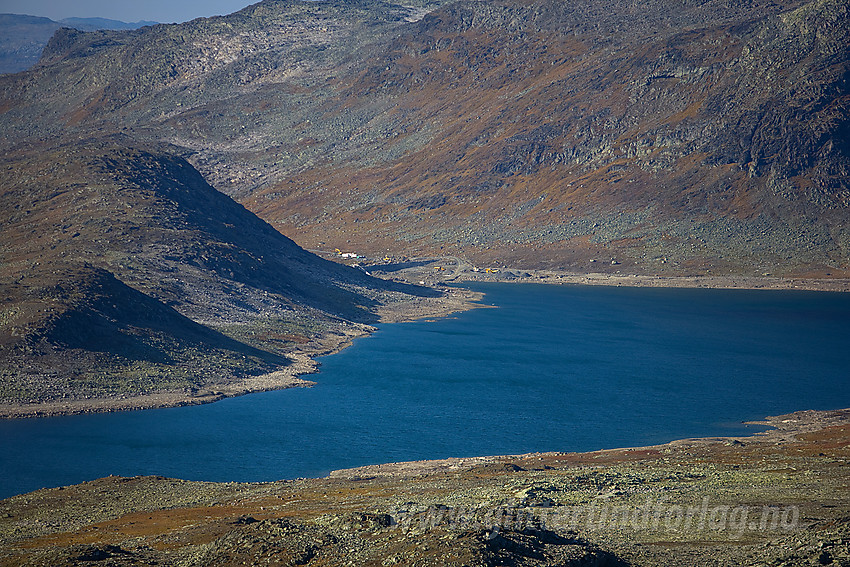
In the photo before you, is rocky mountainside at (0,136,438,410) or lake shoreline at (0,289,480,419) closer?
lake shoreline at (0,289,480,419)

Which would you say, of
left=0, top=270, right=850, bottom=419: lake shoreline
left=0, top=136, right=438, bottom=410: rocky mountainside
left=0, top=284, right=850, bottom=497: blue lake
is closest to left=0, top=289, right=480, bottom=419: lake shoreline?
left=0, top=270, right=850, bottom=419: lake shoreline

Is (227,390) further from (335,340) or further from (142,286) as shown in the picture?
(335,340)

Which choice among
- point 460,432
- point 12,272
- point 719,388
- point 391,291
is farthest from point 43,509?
point 391,291

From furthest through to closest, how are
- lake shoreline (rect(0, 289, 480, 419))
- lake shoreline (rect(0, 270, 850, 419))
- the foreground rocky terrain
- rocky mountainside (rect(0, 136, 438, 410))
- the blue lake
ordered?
rocky mountainside (rect(0, 136, 438, 410))
lake shoreline (rect(0, 270, 850, 419))
lake shoreline (rect(0, 289, 480, 419))
the blue lake
the foreground rocky terrain

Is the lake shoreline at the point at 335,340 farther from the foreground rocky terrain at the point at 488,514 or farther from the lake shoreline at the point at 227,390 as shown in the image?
the foreground rocky terrain at the point at 488,514

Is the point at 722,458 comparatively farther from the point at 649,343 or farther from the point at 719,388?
the point at 649,343

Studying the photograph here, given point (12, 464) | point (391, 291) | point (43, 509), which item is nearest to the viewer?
point (43, 509)

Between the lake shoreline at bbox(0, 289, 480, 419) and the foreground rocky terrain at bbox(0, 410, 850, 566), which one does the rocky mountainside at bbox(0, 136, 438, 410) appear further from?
the foreground rocky terrain at bbox(0, 410, 850, 566)

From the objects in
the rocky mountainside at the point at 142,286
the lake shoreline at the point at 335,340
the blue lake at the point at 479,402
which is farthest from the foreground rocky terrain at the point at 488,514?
Result: the rocky mountainside at the point at 142,286
